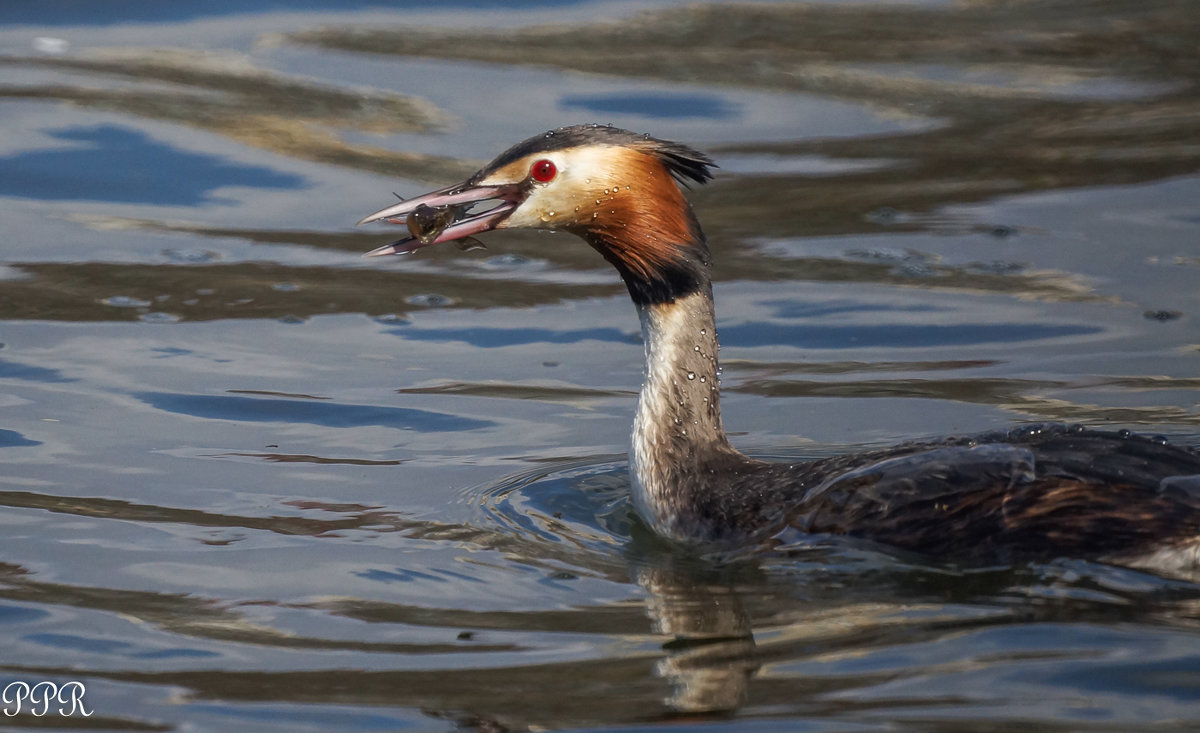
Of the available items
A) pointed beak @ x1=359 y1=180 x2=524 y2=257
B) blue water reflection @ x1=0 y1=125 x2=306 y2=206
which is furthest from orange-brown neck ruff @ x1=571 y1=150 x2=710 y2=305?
blue water reflection @ x1=0 y1=125 x2=306 y2=206

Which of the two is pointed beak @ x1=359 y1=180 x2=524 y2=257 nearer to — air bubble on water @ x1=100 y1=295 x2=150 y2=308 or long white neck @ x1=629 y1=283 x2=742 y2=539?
long white neck @ x1=629 y1=283 x2=742 y2=539

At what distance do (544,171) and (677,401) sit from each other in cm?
103

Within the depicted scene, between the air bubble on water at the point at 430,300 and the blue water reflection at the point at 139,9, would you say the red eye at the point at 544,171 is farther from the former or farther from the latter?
the blue water reflection at the point at 139,9

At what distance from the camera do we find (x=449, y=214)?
19.7 feet

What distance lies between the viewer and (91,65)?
1273 cm

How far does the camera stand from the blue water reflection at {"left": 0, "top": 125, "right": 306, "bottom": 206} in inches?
427

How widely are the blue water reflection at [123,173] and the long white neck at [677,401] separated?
17.5 feet

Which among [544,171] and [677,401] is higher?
[544,171]

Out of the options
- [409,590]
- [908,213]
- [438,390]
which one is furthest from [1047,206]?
[409,590]

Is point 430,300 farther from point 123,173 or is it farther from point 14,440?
point 123,173

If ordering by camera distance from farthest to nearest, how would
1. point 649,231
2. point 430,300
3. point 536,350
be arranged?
point 430,300, point 536,350, point 649,231

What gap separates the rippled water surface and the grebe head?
41.0 inches

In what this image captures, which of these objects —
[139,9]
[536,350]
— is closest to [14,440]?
[536,350]

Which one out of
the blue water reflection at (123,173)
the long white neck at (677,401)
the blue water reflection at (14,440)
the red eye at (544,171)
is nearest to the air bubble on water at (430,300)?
the blue water reflection at (123,173)
